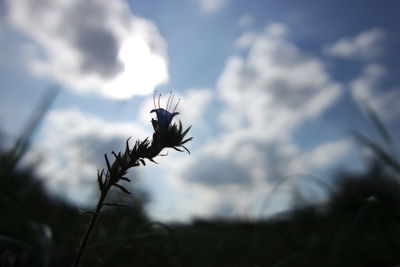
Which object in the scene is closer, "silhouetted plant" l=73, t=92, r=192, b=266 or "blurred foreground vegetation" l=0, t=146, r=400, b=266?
"silhouetted plant" l=73, t=92, r=192, b=266

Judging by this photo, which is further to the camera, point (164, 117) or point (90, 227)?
point (164, 117)

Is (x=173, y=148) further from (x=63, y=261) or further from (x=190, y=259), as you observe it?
(x=190, y=259)

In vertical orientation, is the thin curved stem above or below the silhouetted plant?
below

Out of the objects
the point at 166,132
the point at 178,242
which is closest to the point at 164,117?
the point at 166,132

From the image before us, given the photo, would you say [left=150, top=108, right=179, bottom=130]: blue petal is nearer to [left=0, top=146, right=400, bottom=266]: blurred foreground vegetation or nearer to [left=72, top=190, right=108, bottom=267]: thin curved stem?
[left=72, top=190, right=108, bottom=267]: thin curved stem

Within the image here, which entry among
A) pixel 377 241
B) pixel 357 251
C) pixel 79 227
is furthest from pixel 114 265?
pixel 377 241

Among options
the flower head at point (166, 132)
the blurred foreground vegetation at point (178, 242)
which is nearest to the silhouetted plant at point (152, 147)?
the flower head at point (166, 132)

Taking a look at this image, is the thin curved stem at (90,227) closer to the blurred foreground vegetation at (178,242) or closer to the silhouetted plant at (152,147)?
the silhouetted plant at (152,147)

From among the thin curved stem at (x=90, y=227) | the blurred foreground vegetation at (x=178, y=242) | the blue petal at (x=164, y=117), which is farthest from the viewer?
the blurred foreground vegetation at (x=178, y=242)

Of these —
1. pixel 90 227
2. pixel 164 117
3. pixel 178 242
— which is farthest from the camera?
pixel 178 242

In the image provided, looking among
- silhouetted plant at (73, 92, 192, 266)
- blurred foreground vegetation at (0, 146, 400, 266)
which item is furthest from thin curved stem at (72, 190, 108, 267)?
blurred foreground vegetation at (0, 146, 400, 266)

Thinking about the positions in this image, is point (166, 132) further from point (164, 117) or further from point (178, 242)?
point (178, 242)
